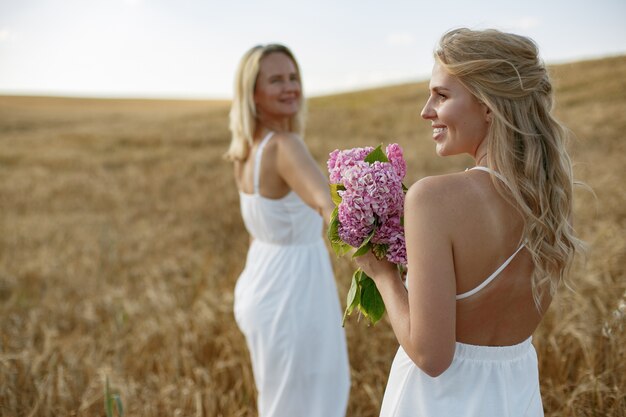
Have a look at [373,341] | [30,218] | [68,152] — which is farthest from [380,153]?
[68,152]

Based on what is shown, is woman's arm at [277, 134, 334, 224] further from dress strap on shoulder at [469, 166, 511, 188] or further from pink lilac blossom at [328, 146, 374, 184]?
dress strap on shoulder at [469, 166, 511, 188]

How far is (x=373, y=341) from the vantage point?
3.95 m

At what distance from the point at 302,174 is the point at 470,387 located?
54.2 inches

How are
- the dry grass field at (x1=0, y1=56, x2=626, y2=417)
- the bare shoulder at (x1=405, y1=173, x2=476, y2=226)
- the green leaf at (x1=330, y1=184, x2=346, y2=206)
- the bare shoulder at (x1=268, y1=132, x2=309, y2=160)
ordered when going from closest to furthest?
the bare shoulder at (x1=405, y1=173, x2=476, y2=226) → the green leaf at (x1=330, y1=184, x2=346, y2=206) → the bare shoulder at (x1=268, y1=132, x2=309, y2=160) → the dry grass field at (x1=0, y1=56, x2=626, y2=417)

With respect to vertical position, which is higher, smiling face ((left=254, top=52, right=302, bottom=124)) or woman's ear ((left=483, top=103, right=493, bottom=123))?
smiling face ((left=254, top=52, right=302, bottom=124))

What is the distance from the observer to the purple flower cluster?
1597mm

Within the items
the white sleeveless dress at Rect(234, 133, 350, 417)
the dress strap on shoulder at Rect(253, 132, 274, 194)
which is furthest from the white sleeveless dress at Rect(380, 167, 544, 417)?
the dress strap on shoulder at Rect(253, 132, 274, 194)

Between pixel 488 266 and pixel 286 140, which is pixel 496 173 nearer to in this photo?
pixel 488 266

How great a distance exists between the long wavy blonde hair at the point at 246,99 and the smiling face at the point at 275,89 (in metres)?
0.03

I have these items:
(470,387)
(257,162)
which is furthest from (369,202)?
(257,162)

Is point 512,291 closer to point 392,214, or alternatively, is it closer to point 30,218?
point 392,214

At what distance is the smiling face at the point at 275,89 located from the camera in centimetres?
308

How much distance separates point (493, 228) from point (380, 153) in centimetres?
42

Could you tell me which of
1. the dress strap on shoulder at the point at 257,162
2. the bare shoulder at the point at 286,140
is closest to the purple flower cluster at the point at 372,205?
the bare shoulder at the point at 286,140
